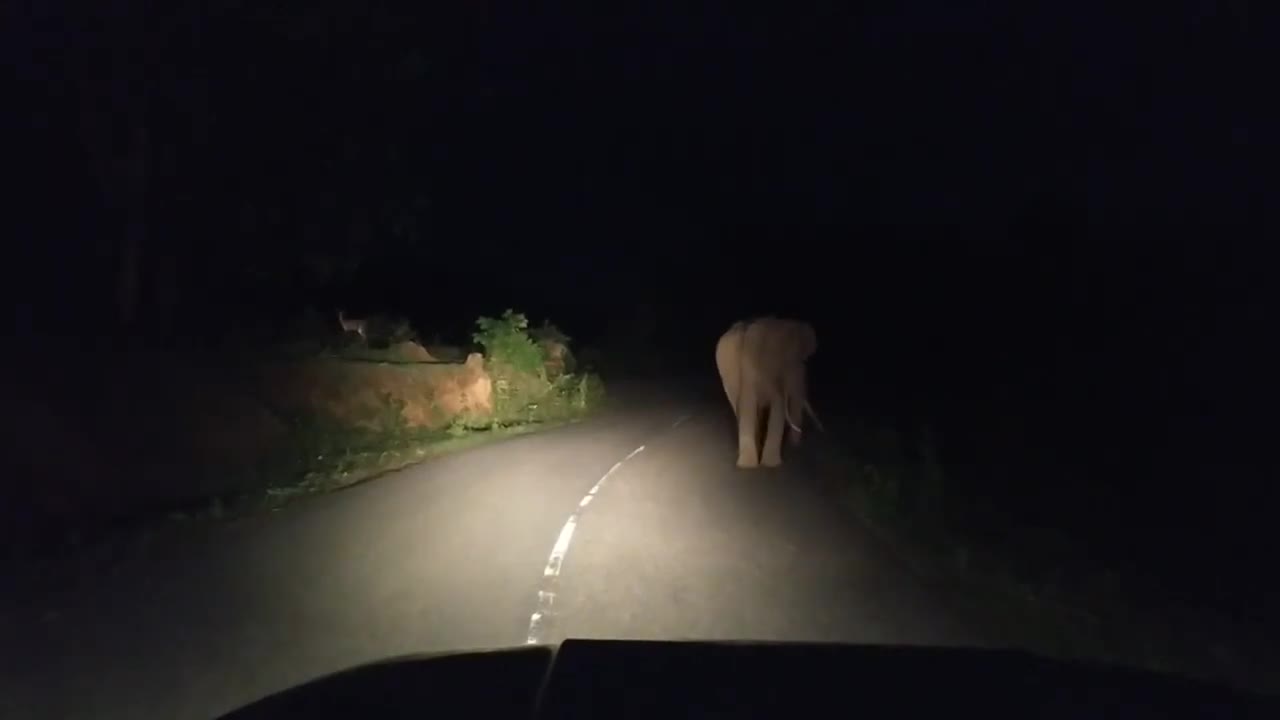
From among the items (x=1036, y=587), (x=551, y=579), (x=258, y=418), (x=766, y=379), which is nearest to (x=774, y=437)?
(x=766, y=379)

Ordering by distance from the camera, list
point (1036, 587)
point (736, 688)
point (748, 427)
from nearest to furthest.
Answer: point (736, 688), point (1036, 587), point (748, 427)

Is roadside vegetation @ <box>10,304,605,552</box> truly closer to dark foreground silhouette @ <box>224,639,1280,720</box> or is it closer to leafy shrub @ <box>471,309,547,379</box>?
leafy shrub @ <box>471,309,547,379</box>

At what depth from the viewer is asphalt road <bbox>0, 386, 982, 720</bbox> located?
7.87 meters

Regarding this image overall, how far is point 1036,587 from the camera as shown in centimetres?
1123

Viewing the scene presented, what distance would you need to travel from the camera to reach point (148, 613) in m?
Result: 9.34

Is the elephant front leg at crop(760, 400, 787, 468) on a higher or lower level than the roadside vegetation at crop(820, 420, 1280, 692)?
lower

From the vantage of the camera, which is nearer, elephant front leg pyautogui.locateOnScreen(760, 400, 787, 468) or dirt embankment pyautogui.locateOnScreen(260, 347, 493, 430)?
elephant front leg pyautogui.locateOnScreen(760, 400, 787, 468)

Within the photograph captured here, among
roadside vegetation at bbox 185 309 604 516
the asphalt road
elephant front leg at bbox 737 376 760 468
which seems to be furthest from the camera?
elephant front leg at bbox 737 376 760 468

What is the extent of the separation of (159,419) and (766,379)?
30.7ft

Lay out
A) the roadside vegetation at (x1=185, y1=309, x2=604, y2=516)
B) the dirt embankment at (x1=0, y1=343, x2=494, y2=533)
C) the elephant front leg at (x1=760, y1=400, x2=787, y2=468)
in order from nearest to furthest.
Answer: the dirt embankment at (x1=0, y1=343, x2=494, y2=533), the roadside vegetation at (x1=185, y1=309, x2=604, y2=516), the elephant front leg at (x1=760, y1=400, x2=787, y2=468)

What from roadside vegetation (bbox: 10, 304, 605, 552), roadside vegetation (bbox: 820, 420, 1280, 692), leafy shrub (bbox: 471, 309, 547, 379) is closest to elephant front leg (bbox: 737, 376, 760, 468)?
roadside vegetation (bbox: 820, 420, 1280, 692)

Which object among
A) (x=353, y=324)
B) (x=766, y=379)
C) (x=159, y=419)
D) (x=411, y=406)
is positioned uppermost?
(x=766, y=379)

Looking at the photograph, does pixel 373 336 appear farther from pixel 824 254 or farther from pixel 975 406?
pixel 824 254

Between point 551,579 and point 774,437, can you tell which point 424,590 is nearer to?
point 551,579
